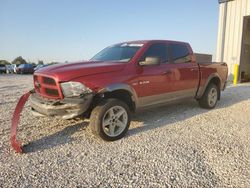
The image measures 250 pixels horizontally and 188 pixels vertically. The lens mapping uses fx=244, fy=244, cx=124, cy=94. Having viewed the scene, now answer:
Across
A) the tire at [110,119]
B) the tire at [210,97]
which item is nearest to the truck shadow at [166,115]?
the tire at [210,97]

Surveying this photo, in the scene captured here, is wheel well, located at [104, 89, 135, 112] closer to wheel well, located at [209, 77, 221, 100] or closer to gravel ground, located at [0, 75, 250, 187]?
gravel ground, located at [0, 75, 250, 187]

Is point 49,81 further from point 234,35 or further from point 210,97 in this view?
point 234,35

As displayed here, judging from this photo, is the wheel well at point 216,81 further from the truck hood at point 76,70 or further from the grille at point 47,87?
the grille at point 47,87

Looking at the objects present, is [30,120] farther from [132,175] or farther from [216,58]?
[216,58]

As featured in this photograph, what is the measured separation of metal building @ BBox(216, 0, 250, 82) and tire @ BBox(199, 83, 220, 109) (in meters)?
7.00

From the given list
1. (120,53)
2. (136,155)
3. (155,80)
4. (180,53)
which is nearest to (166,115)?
(155,80)

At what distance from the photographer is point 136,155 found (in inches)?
149

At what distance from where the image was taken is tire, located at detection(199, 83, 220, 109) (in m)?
6.88

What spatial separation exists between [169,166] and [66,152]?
1637 mm

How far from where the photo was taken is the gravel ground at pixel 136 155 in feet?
10.1

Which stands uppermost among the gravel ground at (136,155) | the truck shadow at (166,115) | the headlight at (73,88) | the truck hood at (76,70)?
the truck hood at (76,70)

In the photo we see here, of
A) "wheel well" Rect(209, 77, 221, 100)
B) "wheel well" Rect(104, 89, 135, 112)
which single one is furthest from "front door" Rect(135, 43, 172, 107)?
"wheel well" Rect(209, 77, 221, 100)

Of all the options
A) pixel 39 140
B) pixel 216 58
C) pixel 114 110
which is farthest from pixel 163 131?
pixel 216 58

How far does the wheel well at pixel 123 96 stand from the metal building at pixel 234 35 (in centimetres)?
1030
